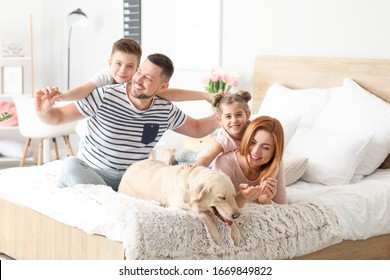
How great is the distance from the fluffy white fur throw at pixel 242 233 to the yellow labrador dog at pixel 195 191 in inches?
1.4

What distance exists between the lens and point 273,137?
2.89 metres

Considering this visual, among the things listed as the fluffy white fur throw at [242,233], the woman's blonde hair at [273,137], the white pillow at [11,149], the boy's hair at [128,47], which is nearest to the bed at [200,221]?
the fluffy white fur throw at [242,233]

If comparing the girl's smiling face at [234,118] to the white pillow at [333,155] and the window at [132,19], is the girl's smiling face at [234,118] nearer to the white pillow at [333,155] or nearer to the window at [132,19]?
the white pillow at [333,155]

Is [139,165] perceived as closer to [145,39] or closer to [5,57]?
[145,39]

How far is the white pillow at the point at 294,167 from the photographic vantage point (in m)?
3.59

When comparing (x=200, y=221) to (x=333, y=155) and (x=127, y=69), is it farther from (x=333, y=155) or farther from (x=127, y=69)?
(x=333, y=155)

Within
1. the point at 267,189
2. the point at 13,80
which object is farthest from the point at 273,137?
the point at 13,80

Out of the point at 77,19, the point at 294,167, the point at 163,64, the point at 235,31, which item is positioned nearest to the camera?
the point at 163,64

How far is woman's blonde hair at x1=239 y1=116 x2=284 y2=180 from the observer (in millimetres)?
2883

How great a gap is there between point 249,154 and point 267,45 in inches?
82.7

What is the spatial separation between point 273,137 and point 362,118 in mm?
1184

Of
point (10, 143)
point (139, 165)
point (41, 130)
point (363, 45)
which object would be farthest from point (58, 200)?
point (10, 143)

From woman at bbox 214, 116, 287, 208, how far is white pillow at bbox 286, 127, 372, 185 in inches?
29.3

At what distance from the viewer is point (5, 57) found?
6.69 meters
